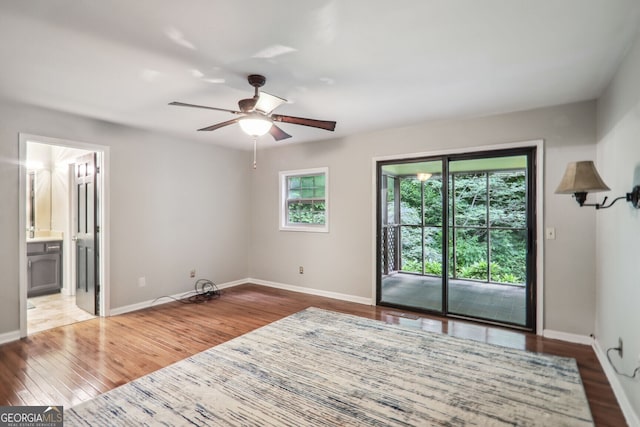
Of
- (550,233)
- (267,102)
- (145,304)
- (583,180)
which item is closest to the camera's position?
(583,180)

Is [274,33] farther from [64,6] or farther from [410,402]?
[410,402]

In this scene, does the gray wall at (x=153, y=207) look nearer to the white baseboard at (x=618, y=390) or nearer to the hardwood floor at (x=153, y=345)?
the hardwood floor at (x=153, y=345)

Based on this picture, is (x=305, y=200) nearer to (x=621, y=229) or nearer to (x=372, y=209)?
(x=372, y=209)

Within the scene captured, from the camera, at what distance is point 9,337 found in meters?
3.25

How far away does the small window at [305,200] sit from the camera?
513cm

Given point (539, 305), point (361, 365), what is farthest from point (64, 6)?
point (539, 305)

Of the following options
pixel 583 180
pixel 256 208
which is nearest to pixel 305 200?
pixel 256 208

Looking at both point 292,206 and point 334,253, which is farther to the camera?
point 292,206

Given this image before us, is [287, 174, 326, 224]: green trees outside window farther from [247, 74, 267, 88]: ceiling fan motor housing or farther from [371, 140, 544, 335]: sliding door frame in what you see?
[247, 74, 267, 88]: ceiling fan motor housing

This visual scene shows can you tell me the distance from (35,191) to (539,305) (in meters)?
7.40

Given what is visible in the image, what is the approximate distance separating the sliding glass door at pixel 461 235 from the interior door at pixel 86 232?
3773 millimetres

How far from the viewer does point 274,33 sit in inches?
79.9

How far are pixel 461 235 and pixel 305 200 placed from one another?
2503 millimetres
